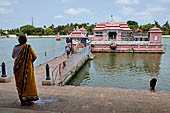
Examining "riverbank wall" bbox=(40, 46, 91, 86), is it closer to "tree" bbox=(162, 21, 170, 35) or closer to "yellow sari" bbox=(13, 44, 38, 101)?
"yellow sari" bbox=(13, 44, 38, 101)

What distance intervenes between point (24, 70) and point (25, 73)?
0.23ft

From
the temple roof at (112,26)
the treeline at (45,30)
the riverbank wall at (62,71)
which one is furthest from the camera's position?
the treeline at (45,30)

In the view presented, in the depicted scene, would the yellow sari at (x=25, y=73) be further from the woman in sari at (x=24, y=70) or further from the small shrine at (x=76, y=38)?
the small shrine at (x=76, y=38)

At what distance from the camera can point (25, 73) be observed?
355 centimetres

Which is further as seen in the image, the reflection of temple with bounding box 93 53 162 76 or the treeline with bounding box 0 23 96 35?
the treeline with bounding box 0 23 96 35

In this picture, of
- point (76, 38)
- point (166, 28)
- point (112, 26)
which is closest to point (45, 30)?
point (166, 28)

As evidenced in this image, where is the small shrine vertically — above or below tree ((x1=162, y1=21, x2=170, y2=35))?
below

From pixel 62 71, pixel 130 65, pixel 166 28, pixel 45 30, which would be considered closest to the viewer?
pixel 62 71

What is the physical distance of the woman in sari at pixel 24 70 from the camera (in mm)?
3527

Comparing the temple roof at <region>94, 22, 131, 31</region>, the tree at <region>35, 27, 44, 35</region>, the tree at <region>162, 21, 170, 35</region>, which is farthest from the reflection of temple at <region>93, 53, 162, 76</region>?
the tree at <region>35, 27, 44, 35</region>

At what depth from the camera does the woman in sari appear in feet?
11.6

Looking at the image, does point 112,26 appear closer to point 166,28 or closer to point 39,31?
point 166,28

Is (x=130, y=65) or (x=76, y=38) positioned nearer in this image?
(x=130, y=65)

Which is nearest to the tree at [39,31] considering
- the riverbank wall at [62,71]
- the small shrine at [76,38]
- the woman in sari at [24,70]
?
the small shrine at [76,38]
